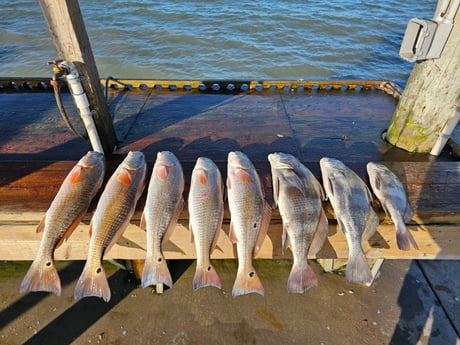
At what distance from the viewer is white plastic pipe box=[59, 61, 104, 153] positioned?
297 cm

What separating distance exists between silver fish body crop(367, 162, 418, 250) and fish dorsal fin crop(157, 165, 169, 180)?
2049 mm

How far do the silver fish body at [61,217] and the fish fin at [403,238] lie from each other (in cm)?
270

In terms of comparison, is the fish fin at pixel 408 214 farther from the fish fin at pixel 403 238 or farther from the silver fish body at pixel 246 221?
the silver fish body at pixel 246 221

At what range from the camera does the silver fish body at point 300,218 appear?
2391 mm

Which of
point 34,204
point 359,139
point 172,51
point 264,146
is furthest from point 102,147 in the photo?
point 172,51

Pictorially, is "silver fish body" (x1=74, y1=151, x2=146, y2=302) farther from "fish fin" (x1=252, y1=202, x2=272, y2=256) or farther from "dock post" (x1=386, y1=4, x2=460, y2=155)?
"dock post" (x1=386, y1=4, x2=460, y2=155)

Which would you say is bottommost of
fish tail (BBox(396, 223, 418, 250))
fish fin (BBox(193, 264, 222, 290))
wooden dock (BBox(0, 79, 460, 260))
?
wooden dock (BBox(0, 79, 460, 260))

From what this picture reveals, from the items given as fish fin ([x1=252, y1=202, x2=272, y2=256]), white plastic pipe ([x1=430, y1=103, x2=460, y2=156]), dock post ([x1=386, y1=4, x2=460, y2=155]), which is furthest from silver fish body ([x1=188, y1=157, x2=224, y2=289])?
white plastic pipe ([x1=430, y1=103, x2=460, y2=156])

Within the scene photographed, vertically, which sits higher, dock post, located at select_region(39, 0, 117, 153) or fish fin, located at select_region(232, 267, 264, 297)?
dock post, located at select_region(39, 0, 117, 153)

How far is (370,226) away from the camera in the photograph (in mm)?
2658

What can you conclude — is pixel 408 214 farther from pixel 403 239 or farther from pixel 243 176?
pixel 243 176

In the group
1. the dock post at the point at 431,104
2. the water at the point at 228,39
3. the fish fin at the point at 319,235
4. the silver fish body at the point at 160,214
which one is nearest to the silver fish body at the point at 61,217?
the silver fish body at the point at 160,214

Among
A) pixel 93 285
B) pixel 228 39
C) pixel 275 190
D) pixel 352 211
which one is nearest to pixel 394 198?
pixel 352 211

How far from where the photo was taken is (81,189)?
2.60 metres
